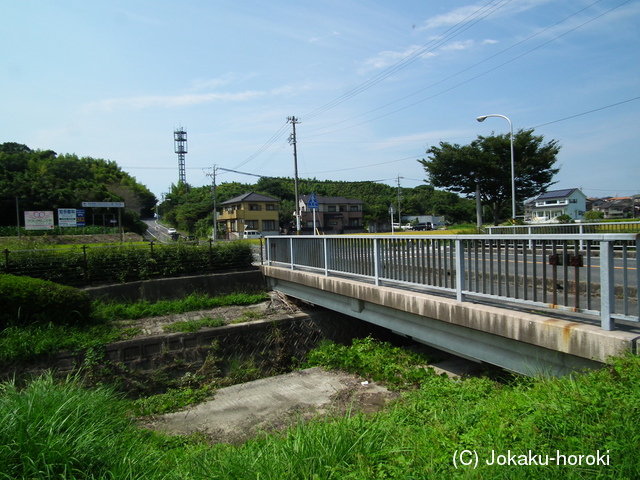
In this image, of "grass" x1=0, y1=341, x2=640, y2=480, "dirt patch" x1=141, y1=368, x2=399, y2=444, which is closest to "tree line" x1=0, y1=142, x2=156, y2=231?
"dirt patch" x1=141, y1=368, x2=399, y2=444

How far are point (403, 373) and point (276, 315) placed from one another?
4.92m

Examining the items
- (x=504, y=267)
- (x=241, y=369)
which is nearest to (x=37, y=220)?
(x=241, y=369)

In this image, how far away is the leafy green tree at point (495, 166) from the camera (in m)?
27.5

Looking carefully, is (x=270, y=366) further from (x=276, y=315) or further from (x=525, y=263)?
(x=525, y=263)

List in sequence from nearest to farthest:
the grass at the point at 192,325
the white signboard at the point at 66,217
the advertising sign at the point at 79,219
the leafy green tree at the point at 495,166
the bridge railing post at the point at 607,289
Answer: the bridge railing post at the point at 607,289
the grass at the point at 192,325
the leafy green tree at the point at 495,166
the white signboard at the point at 66,217
the advertising sign at the point at 79,219

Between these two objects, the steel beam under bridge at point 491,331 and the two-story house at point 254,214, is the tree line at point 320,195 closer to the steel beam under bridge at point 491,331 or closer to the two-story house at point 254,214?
the two-story house at point 254,214

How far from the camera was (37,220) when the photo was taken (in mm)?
34969

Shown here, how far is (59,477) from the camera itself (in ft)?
10.5

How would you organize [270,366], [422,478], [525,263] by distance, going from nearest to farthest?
1. [422,478]
2. [525,263]
3. [270,366]

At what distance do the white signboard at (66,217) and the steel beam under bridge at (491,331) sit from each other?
38.8 meters

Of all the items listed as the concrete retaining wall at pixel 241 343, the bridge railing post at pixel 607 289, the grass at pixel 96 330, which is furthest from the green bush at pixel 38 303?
the bridge railing post at pixel 607 289

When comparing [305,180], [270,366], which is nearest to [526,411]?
[270,366]

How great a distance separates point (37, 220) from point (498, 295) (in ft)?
132

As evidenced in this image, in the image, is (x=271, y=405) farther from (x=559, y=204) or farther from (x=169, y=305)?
(x=559, y=204)
